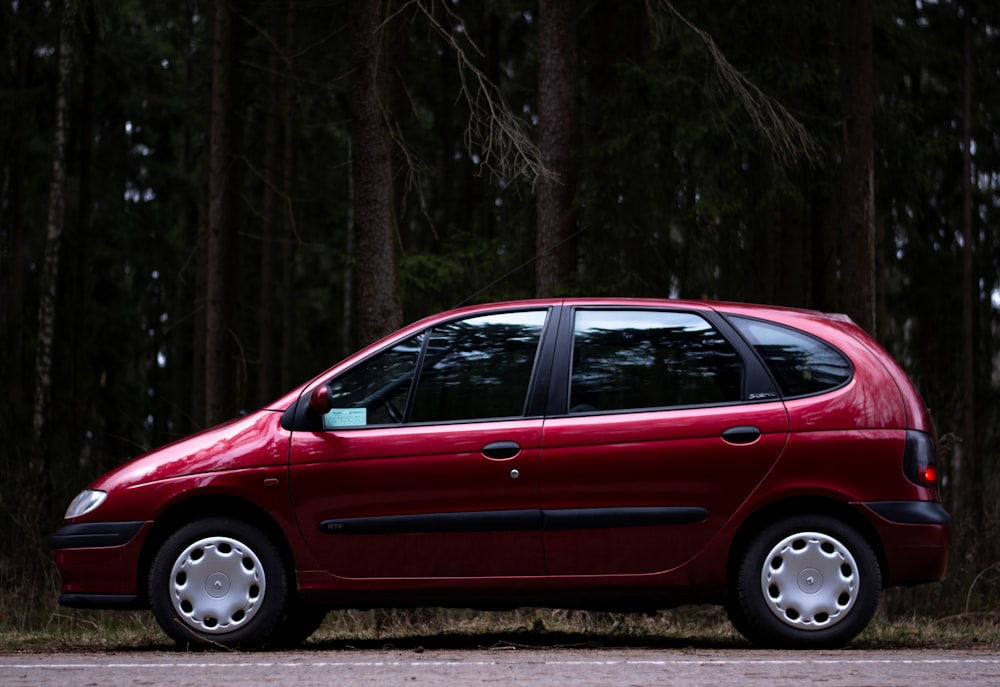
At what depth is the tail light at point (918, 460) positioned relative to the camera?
269 inches

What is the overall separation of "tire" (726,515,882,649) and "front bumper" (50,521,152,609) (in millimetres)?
3235

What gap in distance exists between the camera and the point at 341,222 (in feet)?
97.9

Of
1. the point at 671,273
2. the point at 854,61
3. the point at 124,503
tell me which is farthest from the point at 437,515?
the point at 671,273

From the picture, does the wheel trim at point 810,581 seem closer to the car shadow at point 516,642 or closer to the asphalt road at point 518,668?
the asphalt road at point 518,668

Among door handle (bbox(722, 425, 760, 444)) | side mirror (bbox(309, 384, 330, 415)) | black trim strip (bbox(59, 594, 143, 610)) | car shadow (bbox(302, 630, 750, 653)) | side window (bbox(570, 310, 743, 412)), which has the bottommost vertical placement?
car shadow (bbox(302, 630, 750, 653))

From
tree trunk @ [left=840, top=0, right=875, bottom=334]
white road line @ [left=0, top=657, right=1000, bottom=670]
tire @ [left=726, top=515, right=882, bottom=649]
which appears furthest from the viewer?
tree trunk @ [left=840, top=0, right=875, bottom=334]

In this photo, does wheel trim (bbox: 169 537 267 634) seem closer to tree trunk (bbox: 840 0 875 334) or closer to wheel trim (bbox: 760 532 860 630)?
wheel trim (bbox: 760 532 860 630)

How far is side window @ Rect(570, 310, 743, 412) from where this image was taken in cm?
702

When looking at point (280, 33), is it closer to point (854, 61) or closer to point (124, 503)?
point (854, 61)

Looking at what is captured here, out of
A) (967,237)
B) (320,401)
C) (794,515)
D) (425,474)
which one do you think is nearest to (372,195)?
(320,401)

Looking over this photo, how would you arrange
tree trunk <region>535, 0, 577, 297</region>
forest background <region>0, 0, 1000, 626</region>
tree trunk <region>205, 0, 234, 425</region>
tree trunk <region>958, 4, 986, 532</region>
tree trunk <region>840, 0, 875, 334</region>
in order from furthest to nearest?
tree trunk <region>958, 4, 986, 532</region> → tree trunk <region>205, 0, 234, 425</region> → tree trunk <region>535, 0, 577, 297</region> → tree trunk <region>840, 0, 875, 334</region> → forest background <region>0, 0, 1000, 626</region>

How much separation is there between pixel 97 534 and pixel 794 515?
3.75 m

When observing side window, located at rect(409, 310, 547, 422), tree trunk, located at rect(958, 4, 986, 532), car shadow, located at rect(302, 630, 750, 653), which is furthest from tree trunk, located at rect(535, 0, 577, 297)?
tree trunk, located at rect(958, 4, 986, 532)

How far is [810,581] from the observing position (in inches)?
269
